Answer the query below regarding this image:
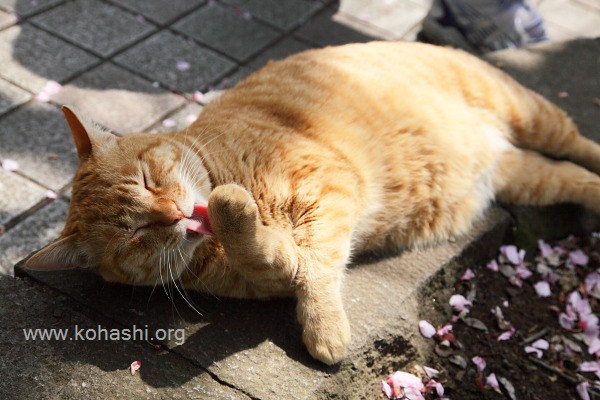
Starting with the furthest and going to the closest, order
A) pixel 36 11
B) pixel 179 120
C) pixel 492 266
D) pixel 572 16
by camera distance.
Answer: pixel 572 16 < pixel 36 11 < pixel 179 120 < pixel 492 266

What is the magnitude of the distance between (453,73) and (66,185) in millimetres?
2265

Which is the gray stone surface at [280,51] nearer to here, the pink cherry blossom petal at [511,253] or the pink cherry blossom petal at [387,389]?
the pink cherry blossom petal at [511,253]

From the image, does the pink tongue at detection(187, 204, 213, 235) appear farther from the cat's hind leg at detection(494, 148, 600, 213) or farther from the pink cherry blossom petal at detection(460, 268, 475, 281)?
the cat's hind leg at detection(494, 148, 600, 213)

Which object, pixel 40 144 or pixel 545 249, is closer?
pixel 545 249

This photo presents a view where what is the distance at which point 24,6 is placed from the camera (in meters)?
5.07

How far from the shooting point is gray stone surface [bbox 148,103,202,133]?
14.2ft

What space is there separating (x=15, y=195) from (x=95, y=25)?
1.83 m

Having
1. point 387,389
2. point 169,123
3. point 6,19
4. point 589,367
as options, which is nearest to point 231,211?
point 387,389

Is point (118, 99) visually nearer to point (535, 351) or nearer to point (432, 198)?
point (432, 198)

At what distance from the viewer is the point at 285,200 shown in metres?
2.85

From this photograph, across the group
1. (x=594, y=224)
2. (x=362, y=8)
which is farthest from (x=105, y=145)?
(x=362, y=8)

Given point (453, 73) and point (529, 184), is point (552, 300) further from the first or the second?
point (453, 73)

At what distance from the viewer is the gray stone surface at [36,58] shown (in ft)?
14.7

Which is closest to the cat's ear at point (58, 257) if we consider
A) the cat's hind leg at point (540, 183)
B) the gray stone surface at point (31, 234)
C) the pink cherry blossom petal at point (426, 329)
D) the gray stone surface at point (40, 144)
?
the gray stone surface at point (31, 234)
